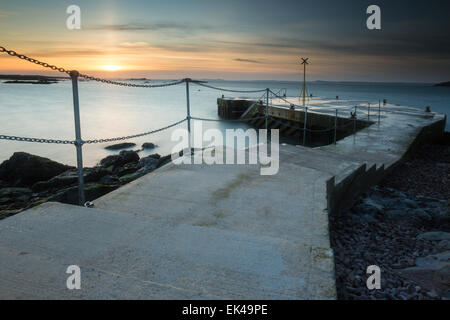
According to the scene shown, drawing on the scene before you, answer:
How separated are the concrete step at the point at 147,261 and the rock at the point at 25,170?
31.0 ft

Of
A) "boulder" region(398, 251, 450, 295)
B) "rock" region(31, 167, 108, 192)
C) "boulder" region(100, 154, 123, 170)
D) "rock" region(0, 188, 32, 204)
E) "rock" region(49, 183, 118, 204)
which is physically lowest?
"boulder" region(100, 154, 123, 170)

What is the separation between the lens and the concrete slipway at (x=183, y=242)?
6.81 ft

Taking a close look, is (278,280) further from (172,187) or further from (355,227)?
(355,227)

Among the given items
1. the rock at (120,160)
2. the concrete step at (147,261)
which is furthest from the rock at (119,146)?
the concrete step at (147,261)

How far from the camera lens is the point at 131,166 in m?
13.0

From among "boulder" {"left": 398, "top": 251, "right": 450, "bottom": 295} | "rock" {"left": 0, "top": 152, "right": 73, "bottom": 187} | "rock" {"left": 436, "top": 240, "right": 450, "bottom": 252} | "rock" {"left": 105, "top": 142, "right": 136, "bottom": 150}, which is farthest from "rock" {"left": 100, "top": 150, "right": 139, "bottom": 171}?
"boulder" {"left": 398, "top": 251, "right": 450, "bottom": 295}

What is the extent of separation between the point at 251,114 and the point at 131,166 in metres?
17.7

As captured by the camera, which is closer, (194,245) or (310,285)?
(310,285)

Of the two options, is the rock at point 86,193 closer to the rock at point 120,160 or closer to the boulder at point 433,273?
the boulder at point 433,273

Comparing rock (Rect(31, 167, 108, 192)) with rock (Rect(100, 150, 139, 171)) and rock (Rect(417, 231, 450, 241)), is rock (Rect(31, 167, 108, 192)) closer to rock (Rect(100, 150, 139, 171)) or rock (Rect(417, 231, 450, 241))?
rock (Rect(100, 150, 139, 171))

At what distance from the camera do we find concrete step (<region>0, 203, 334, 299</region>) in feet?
6.70

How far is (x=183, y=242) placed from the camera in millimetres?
2627

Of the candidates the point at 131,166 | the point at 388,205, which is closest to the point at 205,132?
the point at 131,166
